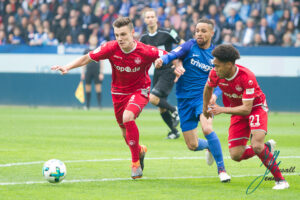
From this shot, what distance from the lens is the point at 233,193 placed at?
6.70 metres

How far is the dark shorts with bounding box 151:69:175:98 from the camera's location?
42.5 feet

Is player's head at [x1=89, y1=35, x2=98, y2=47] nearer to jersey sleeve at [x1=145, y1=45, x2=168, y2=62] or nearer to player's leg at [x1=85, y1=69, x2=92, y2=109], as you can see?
player's leg at [x1=85, y1=69, x2=92, y2=109]

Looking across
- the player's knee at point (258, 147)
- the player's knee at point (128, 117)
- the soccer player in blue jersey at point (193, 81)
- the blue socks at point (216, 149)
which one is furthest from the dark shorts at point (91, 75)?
the player's knee at point (258, 147)

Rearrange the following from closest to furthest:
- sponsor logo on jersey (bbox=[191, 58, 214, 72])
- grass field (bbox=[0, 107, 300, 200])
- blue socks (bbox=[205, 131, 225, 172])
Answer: grass field (bbox=[0, 107, 300, 200]) < blue socks (bbox=[205, 131, 225, 172]) < sponsor logo on jersey (bbox=[191, 58, 214, 72])

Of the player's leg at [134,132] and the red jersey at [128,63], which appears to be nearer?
the player's leg at [134,132]

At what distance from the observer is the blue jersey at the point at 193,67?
27.9 feet

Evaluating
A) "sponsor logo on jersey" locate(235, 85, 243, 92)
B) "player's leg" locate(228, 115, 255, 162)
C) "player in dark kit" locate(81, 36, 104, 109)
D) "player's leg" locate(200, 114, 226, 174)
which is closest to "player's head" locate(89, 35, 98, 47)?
"player in dark kit" locate(81, 36, 104, 109)

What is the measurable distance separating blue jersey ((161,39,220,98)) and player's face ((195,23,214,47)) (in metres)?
0.14

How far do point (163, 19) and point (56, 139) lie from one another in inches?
432

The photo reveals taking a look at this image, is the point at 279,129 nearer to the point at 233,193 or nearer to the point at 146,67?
the point at 146,67

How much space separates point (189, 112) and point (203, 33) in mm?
1120

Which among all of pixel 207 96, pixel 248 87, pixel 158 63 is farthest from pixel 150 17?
pixel 248 87

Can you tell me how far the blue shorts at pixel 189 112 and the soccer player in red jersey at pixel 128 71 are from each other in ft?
1.90

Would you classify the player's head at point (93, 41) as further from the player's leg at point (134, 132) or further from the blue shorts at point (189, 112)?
the player's leg at point (134, 132)
